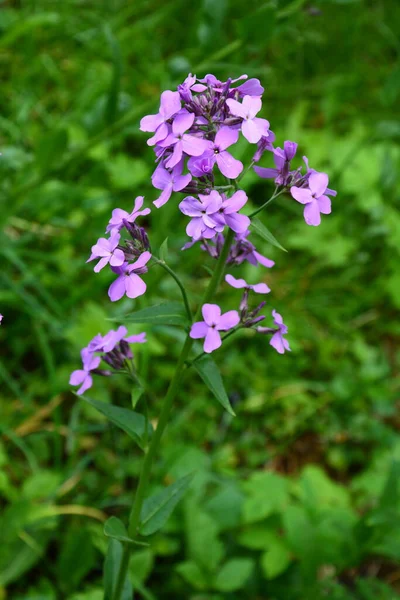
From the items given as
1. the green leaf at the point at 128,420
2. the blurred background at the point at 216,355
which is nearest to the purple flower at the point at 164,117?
the green leaf at the point at 128,420

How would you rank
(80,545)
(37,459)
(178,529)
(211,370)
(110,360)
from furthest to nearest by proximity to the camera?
(37,459) → (178,529) → (80,545) → (110,360) → (211,370)

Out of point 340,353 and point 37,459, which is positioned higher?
point 37,459

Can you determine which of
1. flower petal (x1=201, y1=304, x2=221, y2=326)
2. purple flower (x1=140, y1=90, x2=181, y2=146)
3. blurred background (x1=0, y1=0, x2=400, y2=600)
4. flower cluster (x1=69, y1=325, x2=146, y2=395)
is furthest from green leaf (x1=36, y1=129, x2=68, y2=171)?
flower petal (x1=201, y1=304, x2=221, y2=326)

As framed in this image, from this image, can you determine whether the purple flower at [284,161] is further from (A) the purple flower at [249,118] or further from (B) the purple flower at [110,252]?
(B) the purple flower at [110,252]

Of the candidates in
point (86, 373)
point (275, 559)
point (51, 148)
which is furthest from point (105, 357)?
point (51, 148)

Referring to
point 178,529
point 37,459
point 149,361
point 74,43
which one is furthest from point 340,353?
point 74,43

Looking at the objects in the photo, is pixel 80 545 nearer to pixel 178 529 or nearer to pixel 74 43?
A: pixel 178 529
